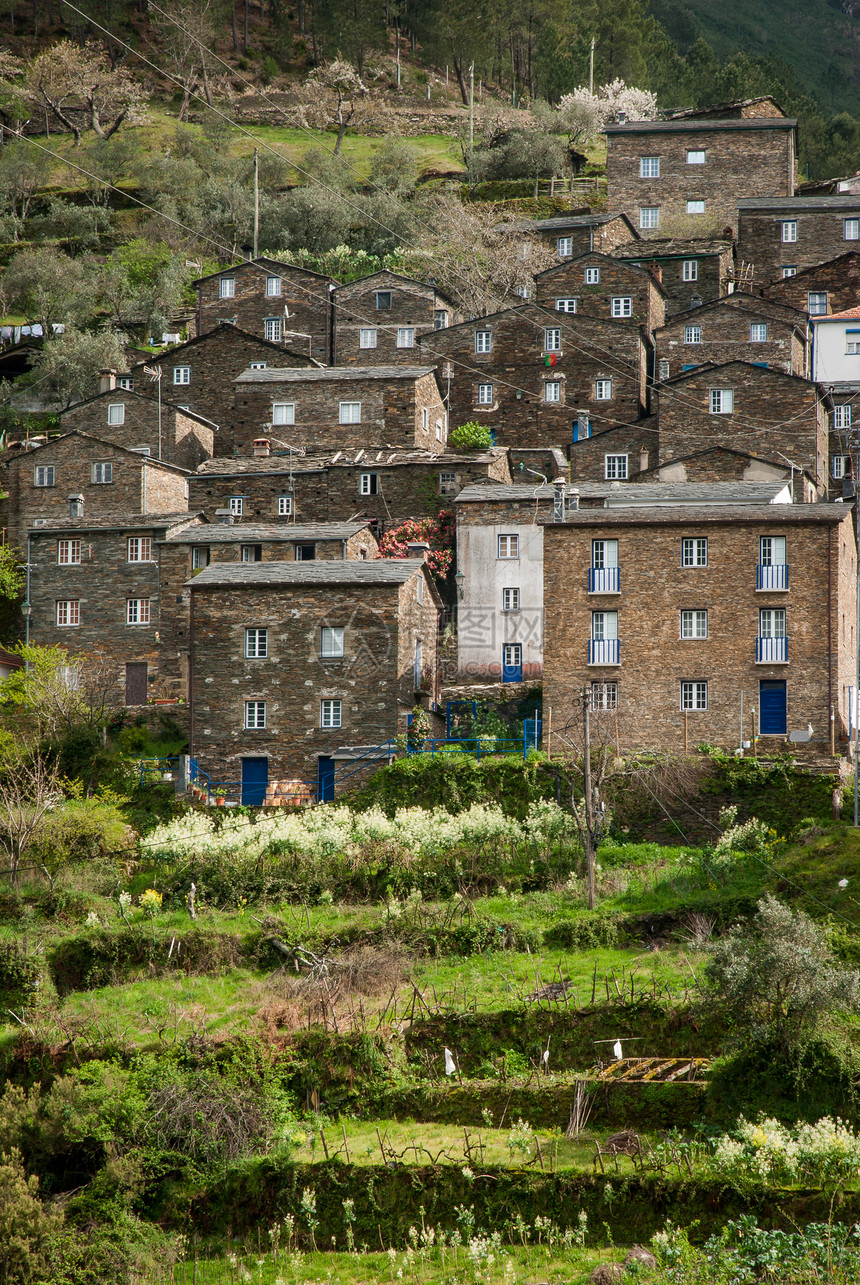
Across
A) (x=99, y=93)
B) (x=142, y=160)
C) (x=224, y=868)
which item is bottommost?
(x=224, y=868)

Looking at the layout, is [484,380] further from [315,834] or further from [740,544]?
[315,834]

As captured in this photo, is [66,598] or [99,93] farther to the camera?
[99,93]

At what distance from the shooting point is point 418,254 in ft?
246

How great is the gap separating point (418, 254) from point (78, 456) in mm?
27961

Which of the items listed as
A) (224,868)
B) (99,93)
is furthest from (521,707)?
(99,93)

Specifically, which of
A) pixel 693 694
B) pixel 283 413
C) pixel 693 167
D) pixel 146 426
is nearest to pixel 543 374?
pixel 283 413

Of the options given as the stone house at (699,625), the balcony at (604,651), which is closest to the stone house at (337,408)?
the stone house at (699,625)

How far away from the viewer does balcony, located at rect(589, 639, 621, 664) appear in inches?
1496

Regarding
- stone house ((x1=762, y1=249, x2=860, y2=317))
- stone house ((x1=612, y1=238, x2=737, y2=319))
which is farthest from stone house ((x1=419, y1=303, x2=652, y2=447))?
stone house ((x1=762, y1=249, x2=860, y2=317))

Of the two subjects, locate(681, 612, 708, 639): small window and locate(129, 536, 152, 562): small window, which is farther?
locate(129, 536, 152, 562): small window

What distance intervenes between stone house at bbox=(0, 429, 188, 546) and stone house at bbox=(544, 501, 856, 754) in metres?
19.7

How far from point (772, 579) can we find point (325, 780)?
1301 cm

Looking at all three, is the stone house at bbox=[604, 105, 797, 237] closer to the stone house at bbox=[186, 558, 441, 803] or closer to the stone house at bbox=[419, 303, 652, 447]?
the stone house at bbox=[419, 303, 652, 447]

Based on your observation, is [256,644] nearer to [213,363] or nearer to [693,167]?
[213,363]
